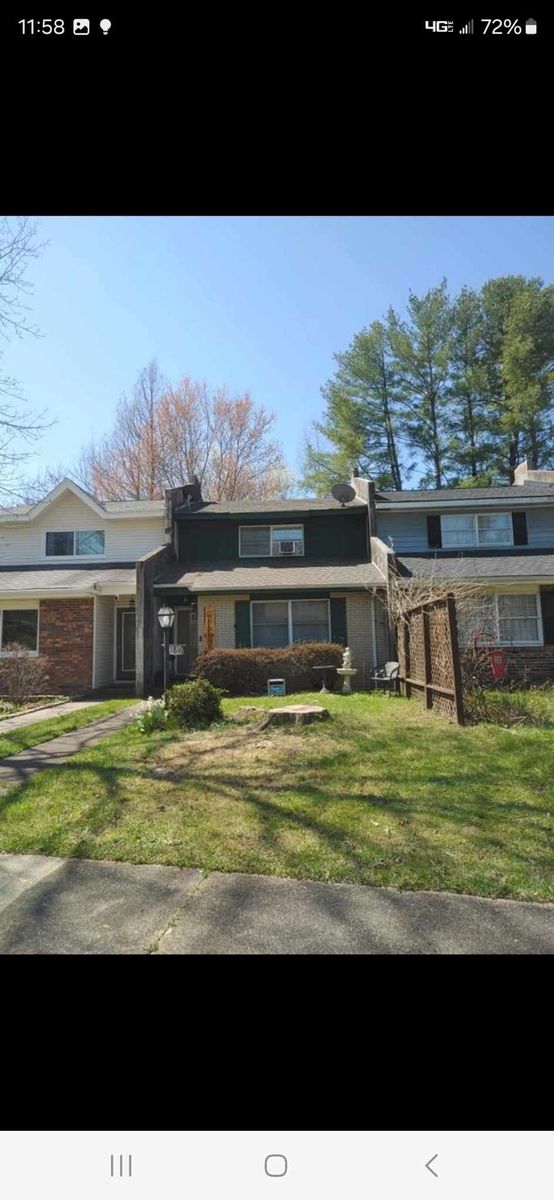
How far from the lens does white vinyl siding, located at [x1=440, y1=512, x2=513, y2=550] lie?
16.2m

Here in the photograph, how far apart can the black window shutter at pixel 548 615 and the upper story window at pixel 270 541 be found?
6.51 meters

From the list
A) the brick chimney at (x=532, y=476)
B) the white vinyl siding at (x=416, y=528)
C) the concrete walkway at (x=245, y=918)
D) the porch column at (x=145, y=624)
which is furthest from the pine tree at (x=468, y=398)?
the concrete walkway at (x=245, y=918)

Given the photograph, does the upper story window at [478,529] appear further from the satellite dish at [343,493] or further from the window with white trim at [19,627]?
the window with white trim at [19,627]

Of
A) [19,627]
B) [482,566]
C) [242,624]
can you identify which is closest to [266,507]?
[242,624]

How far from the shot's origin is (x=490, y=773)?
5.20 m

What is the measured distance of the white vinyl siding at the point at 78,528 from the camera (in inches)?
650

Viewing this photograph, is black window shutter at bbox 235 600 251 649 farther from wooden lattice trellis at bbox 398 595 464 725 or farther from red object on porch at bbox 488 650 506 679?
red object on porch at bbox 488 650 506 679

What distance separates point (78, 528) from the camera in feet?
54.5

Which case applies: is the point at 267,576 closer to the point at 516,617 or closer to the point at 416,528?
the point at 416,528

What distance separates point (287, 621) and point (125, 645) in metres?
4.32

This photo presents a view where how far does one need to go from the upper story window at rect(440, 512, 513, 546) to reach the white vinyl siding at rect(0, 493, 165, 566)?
8.09m
